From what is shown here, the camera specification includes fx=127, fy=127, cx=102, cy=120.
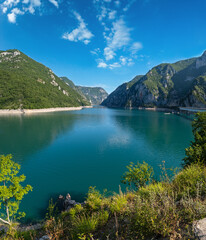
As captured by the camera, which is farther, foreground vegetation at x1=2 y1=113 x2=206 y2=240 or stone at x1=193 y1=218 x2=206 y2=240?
foreground vegetation at x1=2 y1=113 x2=206 y2=240

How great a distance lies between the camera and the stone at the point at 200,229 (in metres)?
3.65

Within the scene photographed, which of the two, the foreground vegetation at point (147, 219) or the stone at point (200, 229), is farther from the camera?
the foreground vegetation at point (147, 219)

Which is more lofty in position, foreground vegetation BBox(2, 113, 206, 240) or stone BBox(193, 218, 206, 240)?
stone BBox(193, 218, 206, 240)

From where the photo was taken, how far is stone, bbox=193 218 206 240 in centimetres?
365

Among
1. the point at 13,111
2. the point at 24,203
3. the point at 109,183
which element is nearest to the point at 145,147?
the point at 109,183

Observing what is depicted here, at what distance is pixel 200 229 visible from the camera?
3.86 m

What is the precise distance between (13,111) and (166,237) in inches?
7093

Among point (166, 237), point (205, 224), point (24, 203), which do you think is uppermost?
point (205, 224)

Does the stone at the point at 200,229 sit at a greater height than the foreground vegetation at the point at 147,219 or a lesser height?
greater

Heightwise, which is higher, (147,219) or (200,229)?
(200,229)

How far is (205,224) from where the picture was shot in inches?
160

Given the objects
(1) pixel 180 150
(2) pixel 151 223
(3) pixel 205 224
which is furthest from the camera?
(1) pixel 180 150

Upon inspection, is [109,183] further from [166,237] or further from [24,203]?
[166,237]

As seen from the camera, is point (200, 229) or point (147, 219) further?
point (147, 219)
